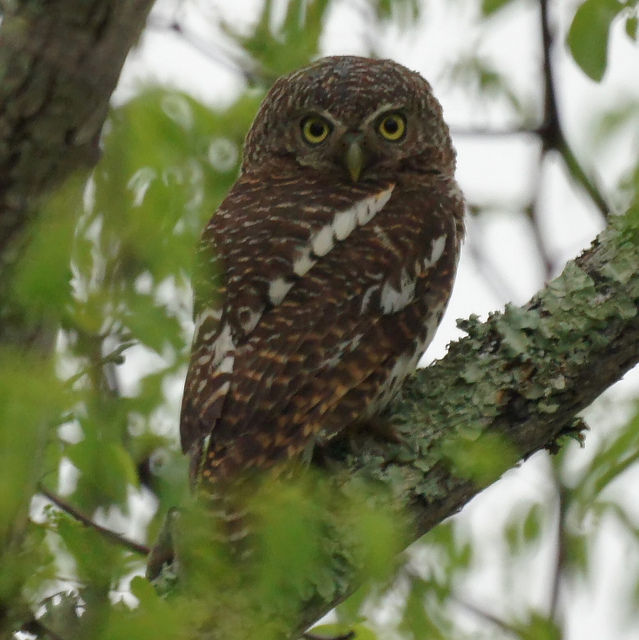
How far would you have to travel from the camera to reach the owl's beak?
13.6ft

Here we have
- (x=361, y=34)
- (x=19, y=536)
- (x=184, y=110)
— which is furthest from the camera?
(x=361, y=34)

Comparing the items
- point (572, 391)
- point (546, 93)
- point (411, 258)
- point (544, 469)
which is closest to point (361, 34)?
point (546, 93)

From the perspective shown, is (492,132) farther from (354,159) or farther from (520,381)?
(520,381)

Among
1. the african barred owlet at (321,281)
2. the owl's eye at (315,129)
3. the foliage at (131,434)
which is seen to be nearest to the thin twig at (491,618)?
the foliage at (131,434)

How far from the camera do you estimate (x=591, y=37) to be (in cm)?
275

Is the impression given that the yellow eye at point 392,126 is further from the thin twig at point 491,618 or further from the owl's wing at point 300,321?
the thin twig at point 491,618

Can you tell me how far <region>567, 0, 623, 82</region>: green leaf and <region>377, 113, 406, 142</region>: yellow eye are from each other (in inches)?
66.3

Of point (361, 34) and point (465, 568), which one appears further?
point (361, 34)

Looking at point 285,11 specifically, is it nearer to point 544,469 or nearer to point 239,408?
point 239,408

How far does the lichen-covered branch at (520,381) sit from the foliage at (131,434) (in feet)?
0.83

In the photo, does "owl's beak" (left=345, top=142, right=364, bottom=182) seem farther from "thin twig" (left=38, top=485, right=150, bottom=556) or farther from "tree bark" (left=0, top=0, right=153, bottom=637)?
"thin twig" (left=38, top=485, right=150, bottom=556)

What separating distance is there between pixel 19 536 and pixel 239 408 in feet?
3.45

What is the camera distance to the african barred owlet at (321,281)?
310 centimetres

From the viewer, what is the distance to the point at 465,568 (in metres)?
2.39
